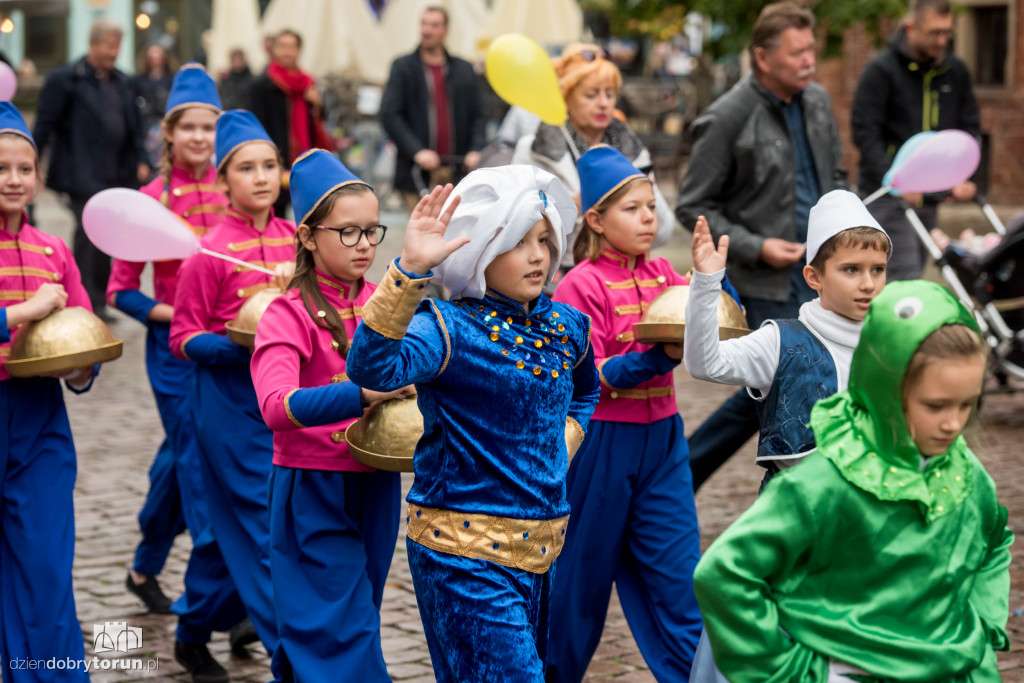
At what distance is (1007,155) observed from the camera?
19938 mm

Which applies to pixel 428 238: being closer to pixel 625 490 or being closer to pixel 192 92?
pixel 625 490

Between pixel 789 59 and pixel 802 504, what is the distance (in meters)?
3.61

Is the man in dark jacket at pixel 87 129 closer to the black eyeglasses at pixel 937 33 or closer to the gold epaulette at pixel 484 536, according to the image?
the black eyeglasses at pixel 937 33

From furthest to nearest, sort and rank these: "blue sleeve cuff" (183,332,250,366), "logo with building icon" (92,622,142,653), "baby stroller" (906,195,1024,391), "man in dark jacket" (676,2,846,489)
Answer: "baby stroller" (906,195,1024,391) → "man in dark jacket" (676,2,846,489) → "logo with building icon" (92,622,142,653) → "blue sleeve cuff" (183,332,250,366)

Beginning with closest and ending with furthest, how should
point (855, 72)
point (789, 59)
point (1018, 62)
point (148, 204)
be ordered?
point (148, 204) → point (789, 59) → point (1018, 62) → point (855, 72)

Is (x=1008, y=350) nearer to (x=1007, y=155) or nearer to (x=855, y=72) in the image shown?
(x=1007, y=155)

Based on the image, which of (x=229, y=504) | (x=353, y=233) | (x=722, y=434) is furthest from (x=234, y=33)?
(x=353, y=233)

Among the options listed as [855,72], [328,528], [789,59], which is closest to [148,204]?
[328,528]

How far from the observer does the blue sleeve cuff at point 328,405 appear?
11.4 feet

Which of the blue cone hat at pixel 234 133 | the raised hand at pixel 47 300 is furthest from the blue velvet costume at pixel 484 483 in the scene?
the blue cone hat at pixel 234 133

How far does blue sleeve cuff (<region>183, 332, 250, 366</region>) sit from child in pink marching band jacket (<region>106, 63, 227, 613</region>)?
827mm

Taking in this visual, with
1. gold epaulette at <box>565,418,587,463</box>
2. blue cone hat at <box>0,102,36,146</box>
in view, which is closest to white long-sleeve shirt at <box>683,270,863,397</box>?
gold epaulette at <box>565,418,587,463</box>

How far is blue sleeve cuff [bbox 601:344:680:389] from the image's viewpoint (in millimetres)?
4191

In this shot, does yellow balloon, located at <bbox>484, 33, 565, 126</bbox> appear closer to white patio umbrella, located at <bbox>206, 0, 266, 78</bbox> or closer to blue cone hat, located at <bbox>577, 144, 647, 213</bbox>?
blue cone hat, located at <bbox>577, 144, 647, 213</bbox>
